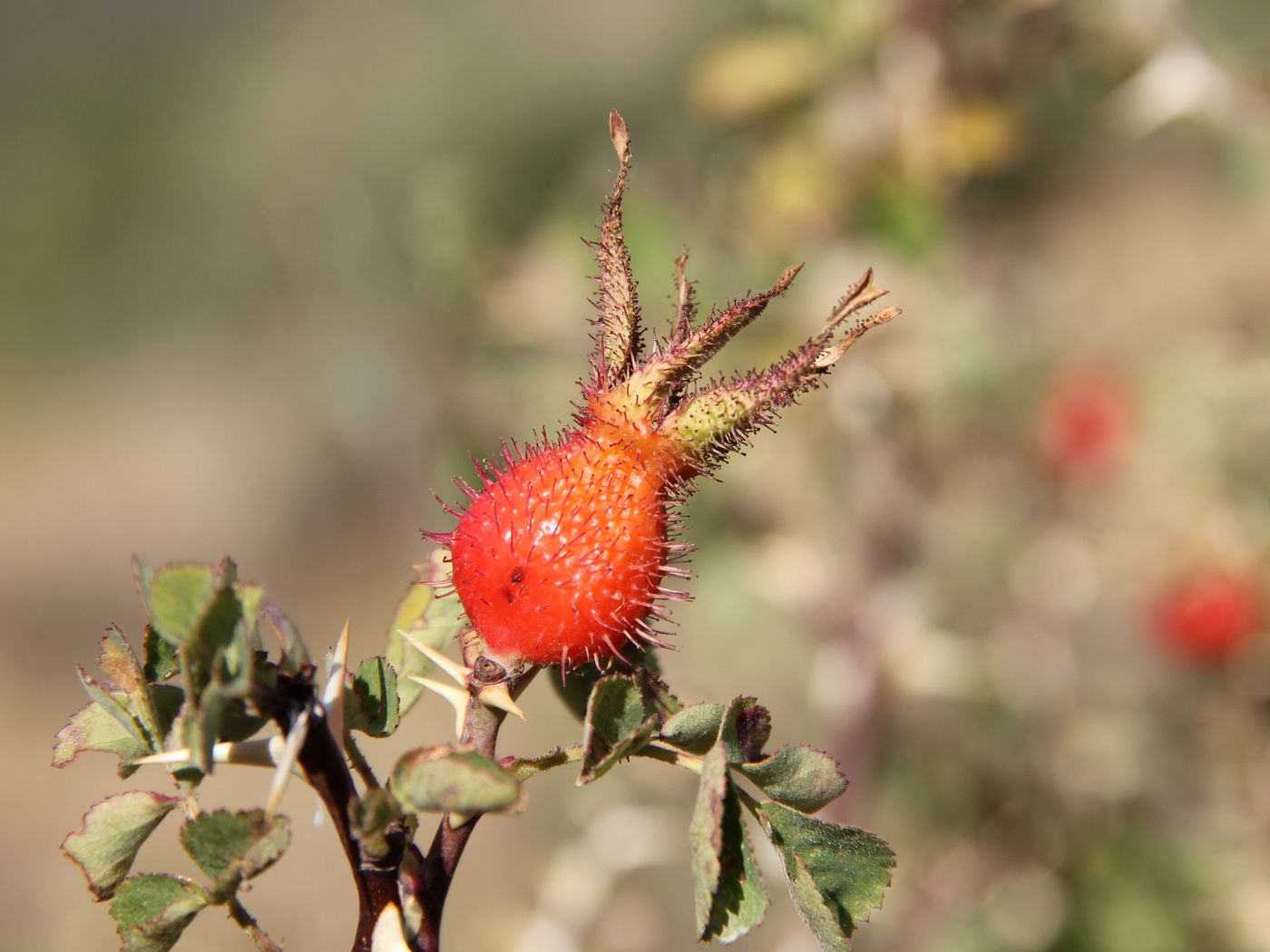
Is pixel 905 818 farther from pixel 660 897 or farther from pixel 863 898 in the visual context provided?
pixel 863 898

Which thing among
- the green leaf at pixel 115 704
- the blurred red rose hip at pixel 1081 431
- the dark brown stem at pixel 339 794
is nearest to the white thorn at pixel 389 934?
the dark brown stem at pixel 339 794

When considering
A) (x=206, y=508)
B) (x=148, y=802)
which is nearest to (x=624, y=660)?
(x=148, y=802)

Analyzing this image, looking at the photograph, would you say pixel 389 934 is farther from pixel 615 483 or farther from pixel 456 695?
pixel 615 483

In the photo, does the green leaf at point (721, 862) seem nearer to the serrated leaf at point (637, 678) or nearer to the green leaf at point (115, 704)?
the serrated leaf at point (637, 678)

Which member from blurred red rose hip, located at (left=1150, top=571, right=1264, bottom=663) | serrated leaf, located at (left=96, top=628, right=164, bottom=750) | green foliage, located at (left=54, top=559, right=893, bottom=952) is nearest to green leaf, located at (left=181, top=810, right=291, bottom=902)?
green foliage, located at (left=54, top=559, right=893, bottom=952)

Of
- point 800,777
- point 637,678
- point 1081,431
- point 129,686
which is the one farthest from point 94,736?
point 1081,431
